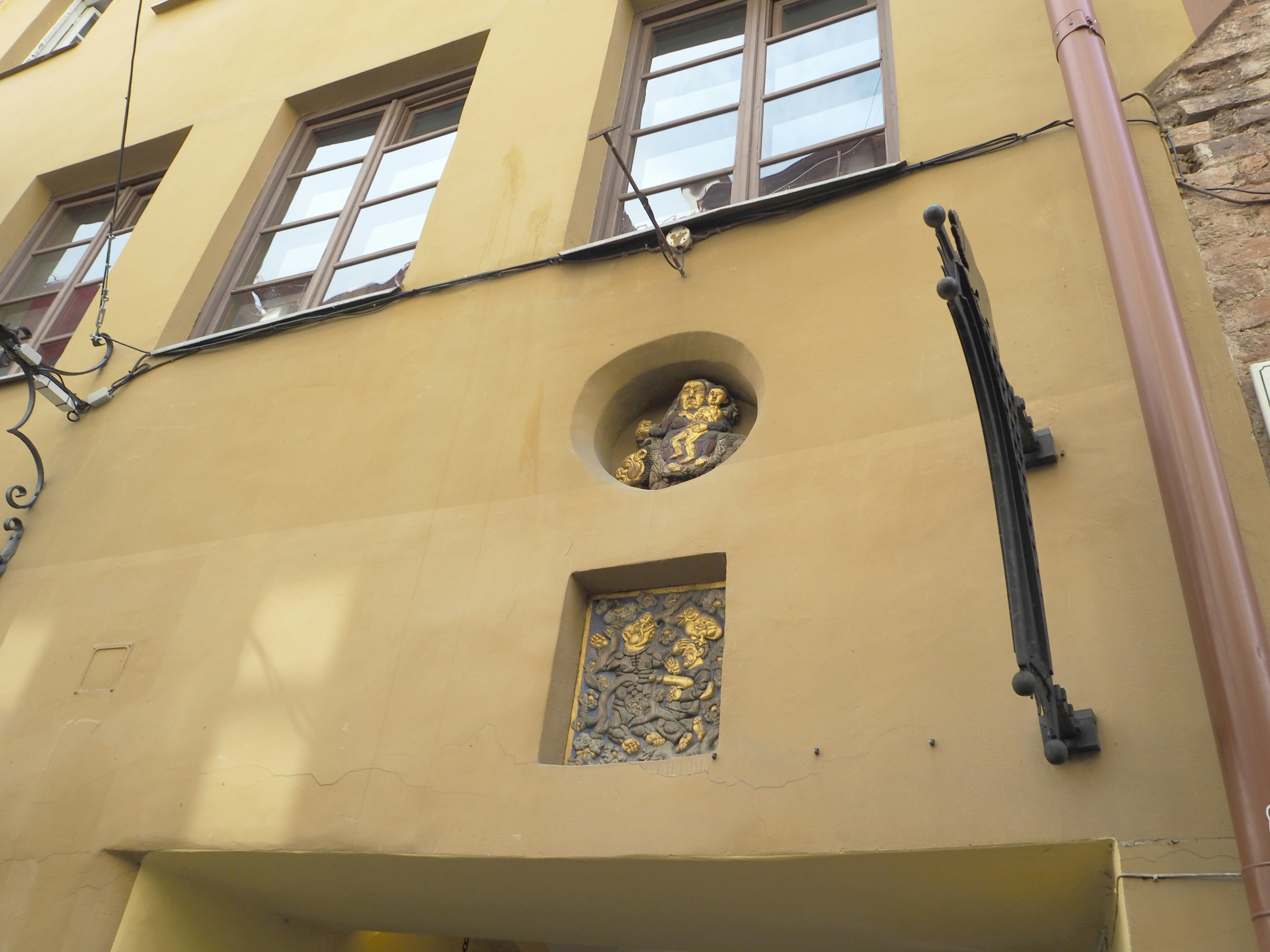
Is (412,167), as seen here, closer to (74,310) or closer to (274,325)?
(274,325)

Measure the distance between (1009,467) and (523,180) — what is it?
3.80 meters

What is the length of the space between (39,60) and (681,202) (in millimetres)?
7269

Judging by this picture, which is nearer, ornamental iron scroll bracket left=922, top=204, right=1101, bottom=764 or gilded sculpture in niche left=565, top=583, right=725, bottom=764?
ornamental iron scroll bracket left=922, top=204, right=1101, bottom=764

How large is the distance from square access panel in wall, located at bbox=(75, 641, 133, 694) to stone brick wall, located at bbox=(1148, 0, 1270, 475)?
4585 mm

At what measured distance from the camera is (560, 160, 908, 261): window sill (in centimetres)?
475

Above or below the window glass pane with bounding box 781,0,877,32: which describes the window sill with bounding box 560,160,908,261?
below

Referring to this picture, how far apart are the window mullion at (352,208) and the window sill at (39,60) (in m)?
4.08

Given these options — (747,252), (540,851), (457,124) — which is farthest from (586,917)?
(457,124)

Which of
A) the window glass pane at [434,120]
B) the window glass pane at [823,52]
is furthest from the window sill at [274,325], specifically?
the window glass pane at [823,52]

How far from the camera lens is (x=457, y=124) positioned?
7180 millimetres

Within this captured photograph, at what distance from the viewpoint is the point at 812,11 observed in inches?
257

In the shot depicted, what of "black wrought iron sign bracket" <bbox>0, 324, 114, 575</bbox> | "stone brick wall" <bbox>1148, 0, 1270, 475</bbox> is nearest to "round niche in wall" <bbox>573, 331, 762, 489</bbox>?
"stone brick wall" <bbox>1148, 0, 1270, 475</bbox>

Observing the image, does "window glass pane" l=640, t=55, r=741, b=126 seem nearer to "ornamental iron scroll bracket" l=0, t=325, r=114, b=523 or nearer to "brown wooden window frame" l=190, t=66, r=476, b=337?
"brown wooden window frame" l=190, t=66, r=476, b=337

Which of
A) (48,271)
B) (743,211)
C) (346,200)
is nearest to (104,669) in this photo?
(346,200)
